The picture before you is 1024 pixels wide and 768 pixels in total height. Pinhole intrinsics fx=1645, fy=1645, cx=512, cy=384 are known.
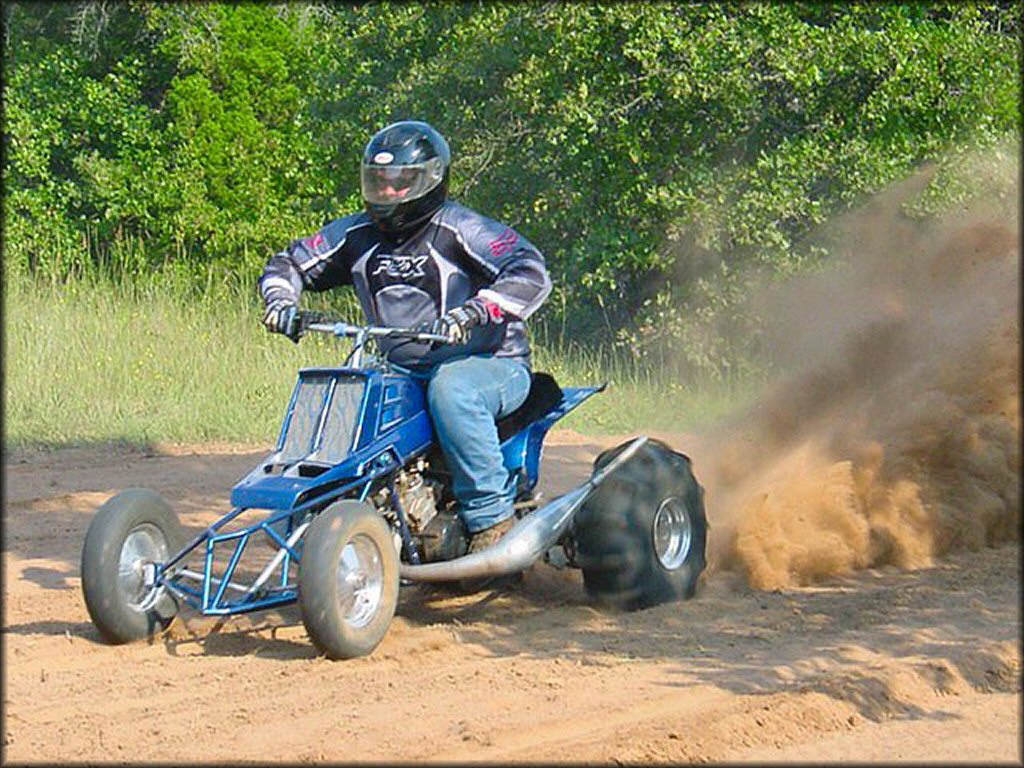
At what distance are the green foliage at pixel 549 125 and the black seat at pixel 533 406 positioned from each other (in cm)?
887

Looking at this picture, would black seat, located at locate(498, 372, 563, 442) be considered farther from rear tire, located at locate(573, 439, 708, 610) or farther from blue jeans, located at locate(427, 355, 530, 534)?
rear tire, located at locate(573, 439, 708, 610)

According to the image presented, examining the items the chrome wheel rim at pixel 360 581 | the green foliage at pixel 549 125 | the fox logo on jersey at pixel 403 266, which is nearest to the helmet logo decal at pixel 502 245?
the fox logo on jersey at pixel 403 266

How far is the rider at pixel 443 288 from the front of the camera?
7.22 meters

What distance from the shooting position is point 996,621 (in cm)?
729

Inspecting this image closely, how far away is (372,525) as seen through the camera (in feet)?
21.8

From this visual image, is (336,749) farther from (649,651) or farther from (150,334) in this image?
(150,334)

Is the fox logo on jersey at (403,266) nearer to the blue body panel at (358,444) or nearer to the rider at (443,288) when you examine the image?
the rider at (443,288)

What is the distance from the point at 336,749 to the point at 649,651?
1.84m

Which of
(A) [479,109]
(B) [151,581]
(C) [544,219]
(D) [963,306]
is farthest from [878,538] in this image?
(A) [479,109]

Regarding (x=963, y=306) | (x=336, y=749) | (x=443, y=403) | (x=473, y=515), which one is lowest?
(x=336, y=749)

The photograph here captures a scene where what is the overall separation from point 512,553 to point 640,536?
763mm

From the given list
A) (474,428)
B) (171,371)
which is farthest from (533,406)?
(171,371)

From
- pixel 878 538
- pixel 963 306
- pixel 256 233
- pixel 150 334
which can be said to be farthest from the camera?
pixel 256 233

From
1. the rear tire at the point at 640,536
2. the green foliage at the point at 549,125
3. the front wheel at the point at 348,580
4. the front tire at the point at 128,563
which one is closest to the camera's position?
the front wheel at the point at 348,580
